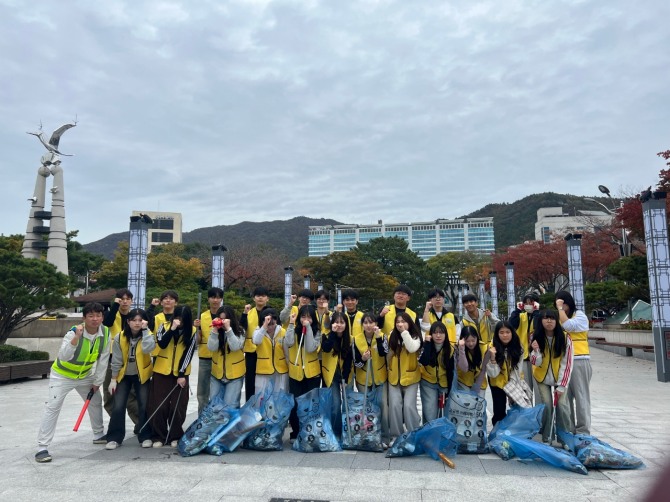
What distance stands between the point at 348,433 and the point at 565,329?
251 cm

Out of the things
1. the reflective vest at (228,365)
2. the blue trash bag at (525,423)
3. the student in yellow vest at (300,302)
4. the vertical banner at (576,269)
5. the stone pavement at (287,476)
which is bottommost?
the stone pavement at (287,476)

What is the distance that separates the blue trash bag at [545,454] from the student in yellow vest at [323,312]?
2115 millimetres

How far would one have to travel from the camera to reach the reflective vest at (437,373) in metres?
5.26

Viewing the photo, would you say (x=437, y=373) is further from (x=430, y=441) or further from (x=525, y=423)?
(x=525, y=423)

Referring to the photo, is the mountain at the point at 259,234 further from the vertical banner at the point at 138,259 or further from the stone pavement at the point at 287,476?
the stone pavement at the point at 287,476

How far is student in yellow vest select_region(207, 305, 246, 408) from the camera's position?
5.33 meters

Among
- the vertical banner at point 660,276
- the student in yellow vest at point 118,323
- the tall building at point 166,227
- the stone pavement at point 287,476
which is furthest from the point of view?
the tall building at point 166,227

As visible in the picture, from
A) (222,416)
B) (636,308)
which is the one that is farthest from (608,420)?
(636,308)

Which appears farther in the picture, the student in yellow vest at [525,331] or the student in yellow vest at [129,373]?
the student in yellow vest at [525,331]

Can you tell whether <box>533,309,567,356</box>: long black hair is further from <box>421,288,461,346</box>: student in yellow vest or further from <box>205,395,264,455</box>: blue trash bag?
<box>205,395,264,455</box>: blue trash bag

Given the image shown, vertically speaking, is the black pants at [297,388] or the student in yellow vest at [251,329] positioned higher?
the student in yellow vest at [251,329]

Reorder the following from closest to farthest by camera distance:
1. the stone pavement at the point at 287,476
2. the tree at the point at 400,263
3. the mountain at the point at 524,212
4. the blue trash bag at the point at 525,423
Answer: the stone pavement at the point at 287,476
the blue trash bag at the point at 525,423
the tree at the point at 400,263
the mountain at the point at 524,212

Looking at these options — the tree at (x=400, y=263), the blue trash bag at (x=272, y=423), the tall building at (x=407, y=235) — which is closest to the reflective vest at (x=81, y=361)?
the blue trash bag at (x=272, y=423)

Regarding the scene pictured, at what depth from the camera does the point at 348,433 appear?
502cm
